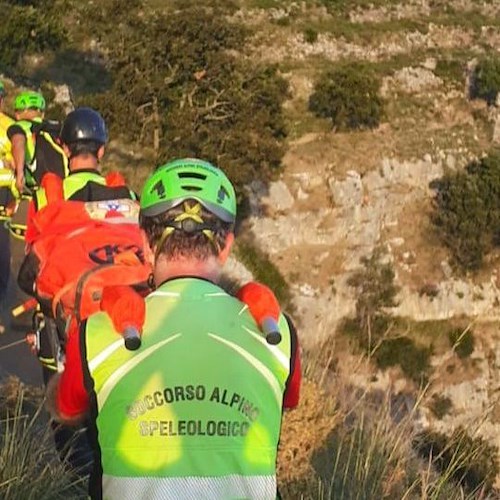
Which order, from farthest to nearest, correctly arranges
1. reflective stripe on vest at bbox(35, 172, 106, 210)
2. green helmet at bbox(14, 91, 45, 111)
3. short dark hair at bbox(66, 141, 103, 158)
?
green helmet at bbox(14, 91, 45, 111) < short dark hair at bbox(66, 141, 103, 158) < reflective stripe on vest at bbox(35, 172, 106, 210)

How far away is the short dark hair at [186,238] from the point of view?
256cm

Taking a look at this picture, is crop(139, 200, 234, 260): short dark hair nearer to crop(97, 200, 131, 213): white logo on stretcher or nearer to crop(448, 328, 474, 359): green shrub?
crop(97, 200, 131, 213): white logo on stretcher

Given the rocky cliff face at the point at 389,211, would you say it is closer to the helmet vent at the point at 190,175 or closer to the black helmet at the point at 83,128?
the black helmet at the point at 83,128

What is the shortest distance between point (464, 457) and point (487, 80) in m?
25.9

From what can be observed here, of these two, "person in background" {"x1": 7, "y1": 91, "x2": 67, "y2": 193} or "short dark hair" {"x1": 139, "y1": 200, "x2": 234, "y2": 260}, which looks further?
"person in background" {"x1": 7, "y1": 91, "x2": 67, "y2": 193}

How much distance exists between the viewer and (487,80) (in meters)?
29.9

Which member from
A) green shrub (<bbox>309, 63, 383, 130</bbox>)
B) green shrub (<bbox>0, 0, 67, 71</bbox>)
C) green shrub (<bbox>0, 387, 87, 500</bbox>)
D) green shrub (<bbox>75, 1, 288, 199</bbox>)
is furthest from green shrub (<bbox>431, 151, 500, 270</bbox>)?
green shrub (<bbox>0, 387, 87, 500</bbox>)

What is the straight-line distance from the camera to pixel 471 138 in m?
28.3

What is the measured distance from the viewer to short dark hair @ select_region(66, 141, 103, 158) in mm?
4871

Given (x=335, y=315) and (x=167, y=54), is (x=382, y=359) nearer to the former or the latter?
(x=335, y=315)

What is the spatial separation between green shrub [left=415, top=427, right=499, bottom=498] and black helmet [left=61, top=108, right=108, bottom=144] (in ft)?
8.46

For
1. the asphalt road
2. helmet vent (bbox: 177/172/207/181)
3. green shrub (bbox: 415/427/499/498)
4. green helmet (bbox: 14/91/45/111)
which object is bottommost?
the asphalt road

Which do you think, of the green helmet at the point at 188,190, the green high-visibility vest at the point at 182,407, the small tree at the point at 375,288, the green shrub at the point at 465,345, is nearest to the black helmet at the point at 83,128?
the green helmet at the point at 188,190

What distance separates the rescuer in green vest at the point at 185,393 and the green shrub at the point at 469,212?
23101mm
